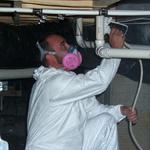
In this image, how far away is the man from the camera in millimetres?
2340

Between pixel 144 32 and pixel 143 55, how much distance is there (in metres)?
0.81

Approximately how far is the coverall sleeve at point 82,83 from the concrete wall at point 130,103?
1428 millimetres

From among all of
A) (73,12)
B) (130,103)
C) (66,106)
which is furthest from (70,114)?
(130,103)

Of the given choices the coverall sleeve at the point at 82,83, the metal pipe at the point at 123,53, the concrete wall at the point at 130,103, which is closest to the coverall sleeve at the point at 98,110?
the coverall sleeve at the point at 82,83

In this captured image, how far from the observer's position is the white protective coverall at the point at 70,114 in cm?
233

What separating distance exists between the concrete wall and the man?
1.25 meters

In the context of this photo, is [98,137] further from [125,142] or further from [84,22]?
[125,142]

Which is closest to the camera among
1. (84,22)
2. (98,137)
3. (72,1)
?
(72,1)

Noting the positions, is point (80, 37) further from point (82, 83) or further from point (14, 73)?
point (14, 73)

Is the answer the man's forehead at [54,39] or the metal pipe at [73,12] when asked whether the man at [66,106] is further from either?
the metal pipe at [73,12]

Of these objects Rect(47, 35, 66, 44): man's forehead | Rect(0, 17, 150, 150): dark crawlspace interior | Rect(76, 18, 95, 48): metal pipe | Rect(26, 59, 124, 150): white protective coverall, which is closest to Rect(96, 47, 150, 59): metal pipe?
Rect(26, 59, 124, 150): white protective coverall

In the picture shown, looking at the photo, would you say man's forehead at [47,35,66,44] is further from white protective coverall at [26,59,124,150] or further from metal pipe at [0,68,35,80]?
metal pipe at [0,68,35,80]

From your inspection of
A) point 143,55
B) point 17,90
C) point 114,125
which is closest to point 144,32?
point 114,125

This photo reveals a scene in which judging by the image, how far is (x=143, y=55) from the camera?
2.09 meters
